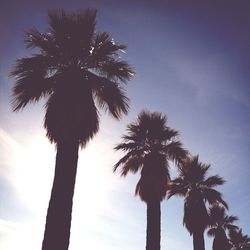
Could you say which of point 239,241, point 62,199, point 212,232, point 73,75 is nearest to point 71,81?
point 73,75

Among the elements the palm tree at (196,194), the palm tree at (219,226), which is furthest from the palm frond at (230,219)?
the palm tree at (196,194)

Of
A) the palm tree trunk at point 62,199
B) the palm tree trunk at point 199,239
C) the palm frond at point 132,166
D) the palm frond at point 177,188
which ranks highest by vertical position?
the palm frond at point 177,188

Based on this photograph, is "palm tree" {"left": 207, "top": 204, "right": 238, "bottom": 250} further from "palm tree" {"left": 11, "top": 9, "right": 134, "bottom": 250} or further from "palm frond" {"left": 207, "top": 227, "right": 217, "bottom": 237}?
"palm tree" {"left": 11, "top": 9, "right": 134, "bottom": 250}

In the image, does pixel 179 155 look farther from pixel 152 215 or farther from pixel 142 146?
pixel 152 215

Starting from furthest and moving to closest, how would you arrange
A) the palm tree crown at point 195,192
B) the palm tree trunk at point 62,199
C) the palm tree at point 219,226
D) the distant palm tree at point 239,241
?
the distant palm tree at point 239,241
the palm tree at point 219,226
the palm tree crown at point 195,192
the palm tree trunk at point 62,199

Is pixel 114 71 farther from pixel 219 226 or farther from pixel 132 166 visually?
pixel 219 226

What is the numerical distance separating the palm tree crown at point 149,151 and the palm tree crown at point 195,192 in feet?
17.4

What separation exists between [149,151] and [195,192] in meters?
7.76

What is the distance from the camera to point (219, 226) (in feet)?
123

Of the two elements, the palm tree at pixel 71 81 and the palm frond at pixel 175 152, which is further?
the palm frond at pixel 175 152

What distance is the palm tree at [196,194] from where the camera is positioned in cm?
2633

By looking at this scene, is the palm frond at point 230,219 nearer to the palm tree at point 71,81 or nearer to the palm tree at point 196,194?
the palm tree at point 196,194

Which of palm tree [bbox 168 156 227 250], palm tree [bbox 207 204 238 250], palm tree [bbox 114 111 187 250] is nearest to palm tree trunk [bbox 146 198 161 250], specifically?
palm tree [bbox 114 111 187 250]

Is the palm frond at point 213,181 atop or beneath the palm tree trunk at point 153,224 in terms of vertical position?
atop
